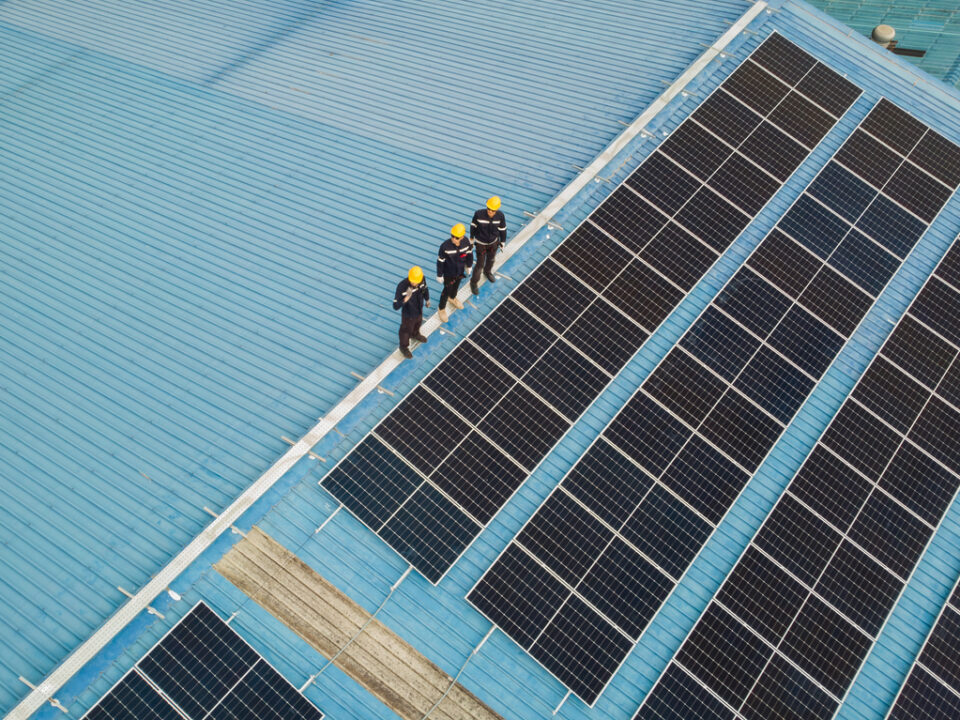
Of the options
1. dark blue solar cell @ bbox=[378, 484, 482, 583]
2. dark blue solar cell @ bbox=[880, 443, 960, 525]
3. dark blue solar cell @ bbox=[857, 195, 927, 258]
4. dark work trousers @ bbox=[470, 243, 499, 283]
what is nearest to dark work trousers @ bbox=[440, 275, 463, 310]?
dark work trousers @ bbox=[470, 243, 499, 283]

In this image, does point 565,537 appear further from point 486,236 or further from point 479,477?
point 486,236

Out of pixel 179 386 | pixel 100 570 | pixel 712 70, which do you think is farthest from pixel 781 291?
pixel 100 570

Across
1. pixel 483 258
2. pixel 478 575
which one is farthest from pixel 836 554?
pixel 483 258

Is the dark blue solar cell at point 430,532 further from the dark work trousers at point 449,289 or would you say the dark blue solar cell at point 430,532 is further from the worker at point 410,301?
the dark work trousers at point 449,289

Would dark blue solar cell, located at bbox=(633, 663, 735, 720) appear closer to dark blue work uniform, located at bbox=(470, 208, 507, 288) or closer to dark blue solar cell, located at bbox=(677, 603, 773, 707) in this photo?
dark blue solar cell, located at bbox=(677, 603, 773, 707)

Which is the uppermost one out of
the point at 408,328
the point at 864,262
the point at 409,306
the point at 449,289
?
the point at 864,262

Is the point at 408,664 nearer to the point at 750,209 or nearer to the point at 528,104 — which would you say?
the point at 750,209
